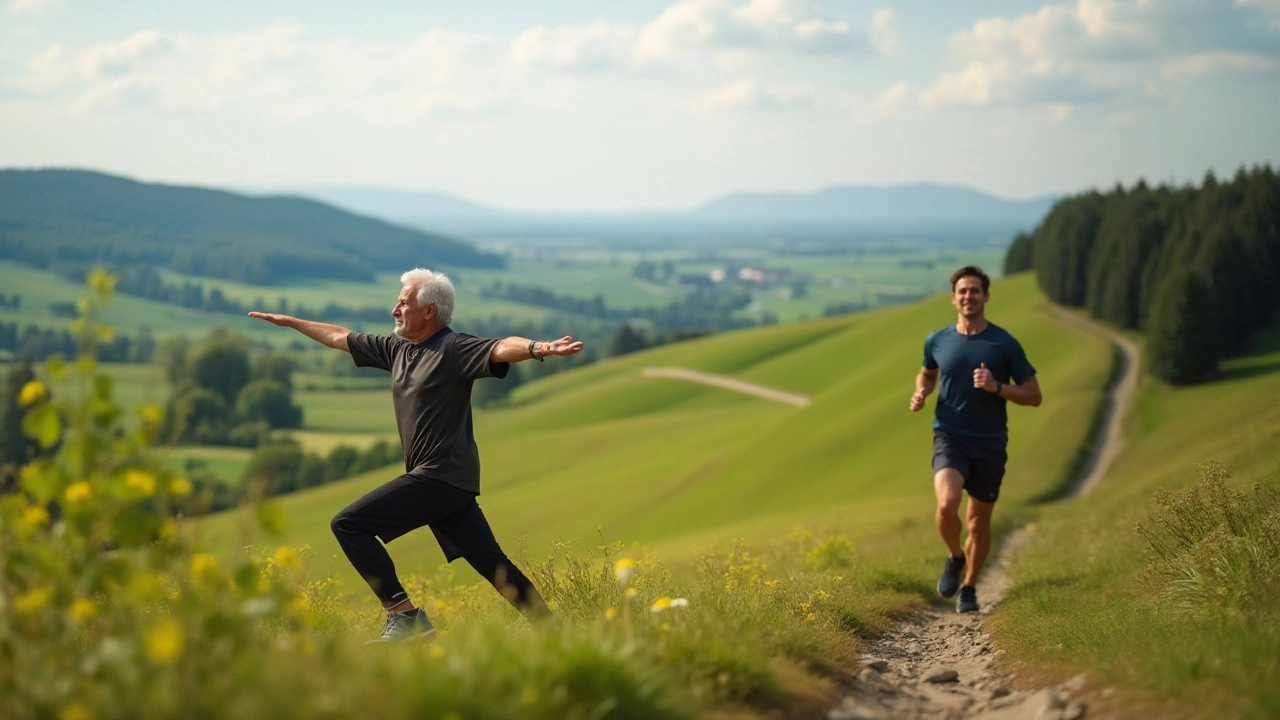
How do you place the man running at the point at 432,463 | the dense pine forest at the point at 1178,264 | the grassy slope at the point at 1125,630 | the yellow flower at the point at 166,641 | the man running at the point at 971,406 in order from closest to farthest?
the yellow flower at the point at 166,641 → the grassy slope at the point at 1125,630 → the man running at the point at 432,463 → the man running at the point at 971,406 → the dense pine forest at the point at 1178,264

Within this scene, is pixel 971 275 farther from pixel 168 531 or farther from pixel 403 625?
pixel 168 531

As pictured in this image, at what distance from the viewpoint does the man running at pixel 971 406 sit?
10172mm

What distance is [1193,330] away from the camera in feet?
159

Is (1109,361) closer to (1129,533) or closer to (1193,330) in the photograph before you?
(1193,330)

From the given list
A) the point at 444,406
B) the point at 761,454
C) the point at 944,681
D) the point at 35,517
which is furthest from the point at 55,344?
the point at 35,517

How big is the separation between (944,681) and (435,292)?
4438 millimetres

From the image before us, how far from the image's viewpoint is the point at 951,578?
10805 millimetres

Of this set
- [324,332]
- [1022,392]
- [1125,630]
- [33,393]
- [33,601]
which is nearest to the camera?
[33,601]

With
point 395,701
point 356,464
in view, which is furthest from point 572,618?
point 356,464

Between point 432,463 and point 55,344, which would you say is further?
point 55,344

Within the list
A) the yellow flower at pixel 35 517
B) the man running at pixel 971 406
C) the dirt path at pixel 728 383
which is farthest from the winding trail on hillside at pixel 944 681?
the dirt path at pixel 728 383

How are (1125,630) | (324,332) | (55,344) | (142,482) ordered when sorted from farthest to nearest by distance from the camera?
(55,344), (324,332), (1125,630), (142,482)

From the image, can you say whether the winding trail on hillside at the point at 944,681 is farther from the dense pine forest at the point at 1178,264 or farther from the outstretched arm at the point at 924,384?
the dense pine forest at the point at 1178,264

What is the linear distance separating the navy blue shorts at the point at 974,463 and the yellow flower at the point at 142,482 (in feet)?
25.4
